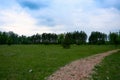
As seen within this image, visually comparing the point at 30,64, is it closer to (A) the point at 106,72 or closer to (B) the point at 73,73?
(B) the point at 73,73

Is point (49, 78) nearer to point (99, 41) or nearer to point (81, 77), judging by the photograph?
point (81, 77)

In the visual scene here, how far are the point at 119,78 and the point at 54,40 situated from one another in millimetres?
137237

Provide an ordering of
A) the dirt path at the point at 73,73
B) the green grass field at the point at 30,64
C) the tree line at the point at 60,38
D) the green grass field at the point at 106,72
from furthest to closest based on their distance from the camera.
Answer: the tree line at the point at 60,38 → the green grass field at the point at 30,64 → the green grass field at the point at 106,72 → the dirt path at the point at 73,73

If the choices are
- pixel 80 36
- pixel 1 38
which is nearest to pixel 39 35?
pixel 80 36

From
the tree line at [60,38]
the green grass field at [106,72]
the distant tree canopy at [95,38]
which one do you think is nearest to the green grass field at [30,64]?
the green grass field at [106,72]

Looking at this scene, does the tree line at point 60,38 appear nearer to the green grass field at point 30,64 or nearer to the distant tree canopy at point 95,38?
the distant tree canopy at point 95,38

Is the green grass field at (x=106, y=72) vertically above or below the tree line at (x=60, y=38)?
below

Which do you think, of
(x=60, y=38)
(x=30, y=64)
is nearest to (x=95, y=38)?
(x=60, y=38)

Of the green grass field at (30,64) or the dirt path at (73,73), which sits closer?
the dirt path at (73,73)

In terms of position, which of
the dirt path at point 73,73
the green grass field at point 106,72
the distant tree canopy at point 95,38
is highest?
the distant tree canopy at point 95,38

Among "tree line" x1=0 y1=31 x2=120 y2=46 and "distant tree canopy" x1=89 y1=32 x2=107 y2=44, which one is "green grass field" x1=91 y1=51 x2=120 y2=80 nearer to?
"tree line" x1=0 y1=31 x2=120 y2=46

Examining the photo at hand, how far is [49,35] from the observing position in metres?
151

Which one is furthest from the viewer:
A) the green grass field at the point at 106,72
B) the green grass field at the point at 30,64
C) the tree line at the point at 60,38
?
the tree line at the point at 60,38

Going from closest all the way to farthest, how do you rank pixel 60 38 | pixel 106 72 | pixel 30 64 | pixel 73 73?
pixel 73 73 < pixel 106 72 < pixel 30 64 < pixel 60 38
